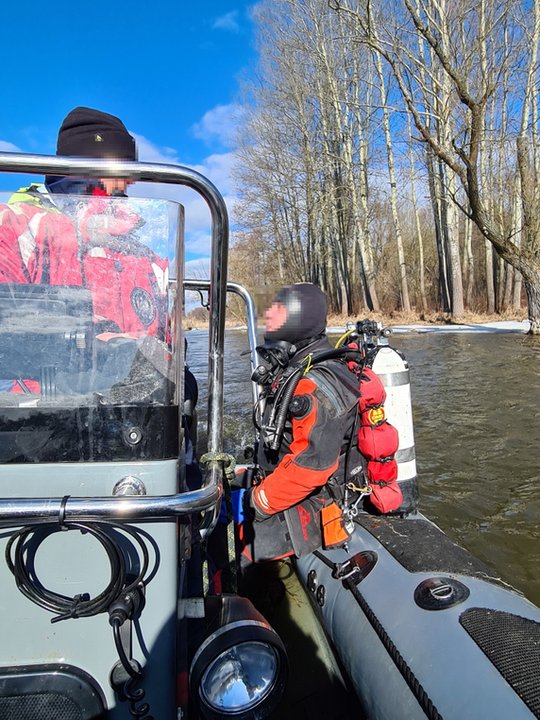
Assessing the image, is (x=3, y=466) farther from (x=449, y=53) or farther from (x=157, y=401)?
(x=449, y=53)

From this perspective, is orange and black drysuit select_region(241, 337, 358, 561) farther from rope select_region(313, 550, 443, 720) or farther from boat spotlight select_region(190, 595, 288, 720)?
boat spotlight select_region(190, 595, 288, 720)

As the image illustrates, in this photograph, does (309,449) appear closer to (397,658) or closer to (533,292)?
(397,658)

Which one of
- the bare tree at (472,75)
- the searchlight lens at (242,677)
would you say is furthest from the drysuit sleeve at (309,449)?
the bare tree at (472,75)

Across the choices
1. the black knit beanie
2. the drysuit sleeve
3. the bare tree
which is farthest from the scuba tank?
the bare tree

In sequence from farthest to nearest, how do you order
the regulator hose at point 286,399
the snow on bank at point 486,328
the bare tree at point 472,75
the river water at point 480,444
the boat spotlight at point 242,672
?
1. the snow on bank at point 486,328
2. the bare tree at point 472,75
3. the river water at point 480,444
4. the regulator hose at point 286,399
5. the boat spotlight at point 242,672

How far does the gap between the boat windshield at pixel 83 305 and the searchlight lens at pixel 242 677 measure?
71 centimetres

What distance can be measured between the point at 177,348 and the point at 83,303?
29 centimetres

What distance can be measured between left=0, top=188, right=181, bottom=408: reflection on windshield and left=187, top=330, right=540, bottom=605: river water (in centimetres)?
81

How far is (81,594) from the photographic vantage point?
4.26 feet

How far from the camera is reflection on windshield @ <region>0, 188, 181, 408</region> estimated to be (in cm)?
135

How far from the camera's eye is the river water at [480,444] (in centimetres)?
414

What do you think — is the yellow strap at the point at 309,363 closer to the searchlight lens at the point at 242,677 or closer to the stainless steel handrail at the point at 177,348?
the stainless steel handrail at the point at 177,348

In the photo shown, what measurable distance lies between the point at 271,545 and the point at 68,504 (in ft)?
5.52

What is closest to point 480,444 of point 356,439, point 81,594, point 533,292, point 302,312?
point 356,439
